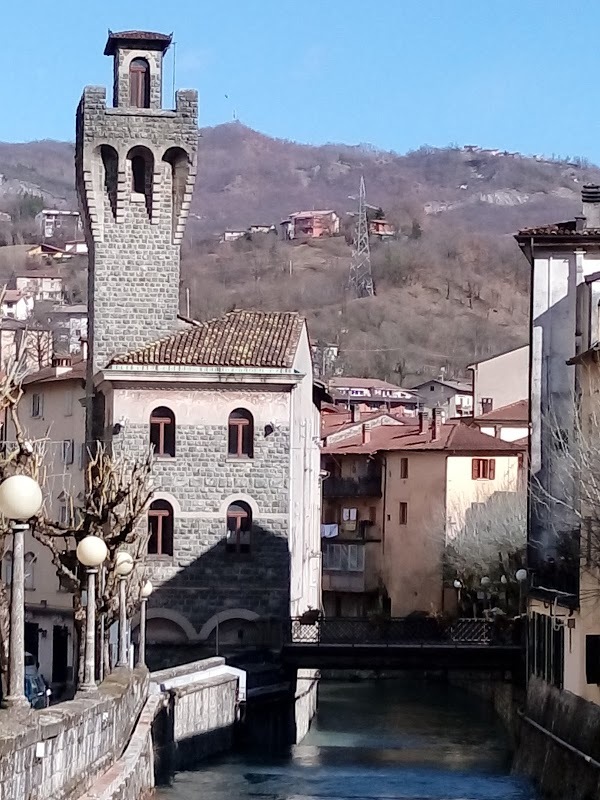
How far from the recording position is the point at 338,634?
55.0 m

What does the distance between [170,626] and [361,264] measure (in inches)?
5351

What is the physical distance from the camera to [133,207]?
2160 inches

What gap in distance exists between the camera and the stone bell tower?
5441 cm

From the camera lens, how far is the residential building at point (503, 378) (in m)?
94.1

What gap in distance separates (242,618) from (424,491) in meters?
28.6

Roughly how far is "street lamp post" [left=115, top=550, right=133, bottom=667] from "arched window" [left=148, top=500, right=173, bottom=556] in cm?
1052

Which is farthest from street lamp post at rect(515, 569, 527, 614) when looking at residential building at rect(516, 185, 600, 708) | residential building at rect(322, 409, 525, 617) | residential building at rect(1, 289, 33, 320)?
residential building at rect(1, 289, 33, 320)

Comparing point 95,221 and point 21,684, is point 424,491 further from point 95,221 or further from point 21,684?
point 21,684

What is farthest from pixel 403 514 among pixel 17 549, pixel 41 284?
pixel 41 284

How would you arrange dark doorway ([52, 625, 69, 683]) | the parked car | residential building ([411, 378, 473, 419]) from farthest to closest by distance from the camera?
residential building ([411, 378, 473, 419])
dark doorway ([52, 625, 69, 683])
the parked car

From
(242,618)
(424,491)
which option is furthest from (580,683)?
(424,491)

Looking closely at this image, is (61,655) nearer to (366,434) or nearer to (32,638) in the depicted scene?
(32,638)

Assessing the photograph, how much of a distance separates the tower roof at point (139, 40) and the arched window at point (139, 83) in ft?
1.63

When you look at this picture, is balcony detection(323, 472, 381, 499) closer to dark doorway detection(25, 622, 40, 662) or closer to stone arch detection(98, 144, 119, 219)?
dark doorway detection(25, 622, 40, 662)
